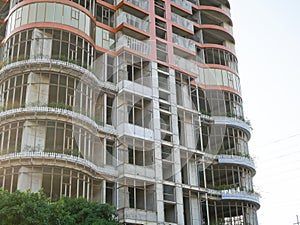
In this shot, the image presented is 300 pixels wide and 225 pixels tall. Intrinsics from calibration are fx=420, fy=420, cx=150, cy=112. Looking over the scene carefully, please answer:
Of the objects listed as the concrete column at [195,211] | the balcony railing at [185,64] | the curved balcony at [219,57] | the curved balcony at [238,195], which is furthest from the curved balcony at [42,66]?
the curved balcony at [219,57]

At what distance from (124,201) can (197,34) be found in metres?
20.7

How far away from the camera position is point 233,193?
3584 cm

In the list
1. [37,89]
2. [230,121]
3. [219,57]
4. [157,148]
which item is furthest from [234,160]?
[37,89]

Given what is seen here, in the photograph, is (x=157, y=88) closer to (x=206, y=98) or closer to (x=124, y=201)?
(x=206, y=98)

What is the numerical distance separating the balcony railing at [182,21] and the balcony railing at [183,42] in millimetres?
1816

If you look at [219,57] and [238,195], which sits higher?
[219,57]

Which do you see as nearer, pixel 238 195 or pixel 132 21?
pixel 238 195

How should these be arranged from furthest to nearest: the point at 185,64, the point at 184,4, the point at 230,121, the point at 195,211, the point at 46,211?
1. the point at 184,4
2. the point at 185,64
3. the point at 230,121
4. the point at 195,211
5. the point at 46,211

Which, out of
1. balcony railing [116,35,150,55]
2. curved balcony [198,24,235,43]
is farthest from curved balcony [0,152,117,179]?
curved balcony [198,24,235,43]

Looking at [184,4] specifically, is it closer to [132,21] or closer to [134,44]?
[132,21]

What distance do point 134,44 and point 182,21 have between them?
7681mm

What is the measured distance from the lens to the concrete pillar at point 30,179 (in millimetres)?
26344

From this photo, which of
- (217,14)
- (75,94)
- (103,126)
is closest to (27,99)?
(75,94)

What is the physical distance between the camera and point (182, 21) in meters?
41.4
